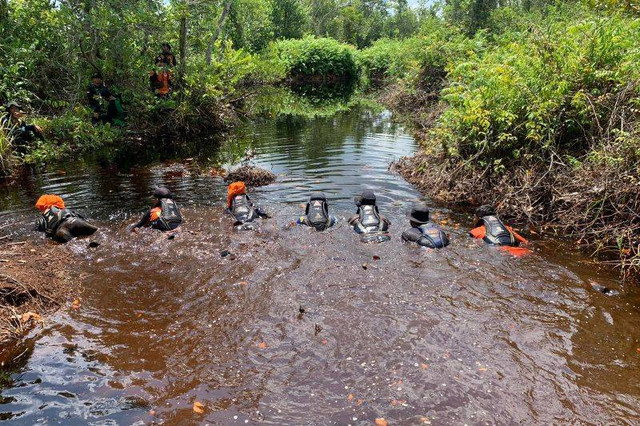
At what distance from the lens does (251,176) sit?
1149 cm

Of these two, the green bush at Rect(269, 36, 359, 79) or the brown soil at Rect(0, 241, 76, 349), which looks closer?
the brown soil at Rect(0, 241, 76, 349)

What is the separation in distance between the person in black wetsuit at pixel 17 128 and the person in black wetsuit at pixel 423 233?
11113 mm

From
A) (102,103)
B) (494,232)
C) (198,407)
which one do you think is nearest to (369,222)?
(494,232)

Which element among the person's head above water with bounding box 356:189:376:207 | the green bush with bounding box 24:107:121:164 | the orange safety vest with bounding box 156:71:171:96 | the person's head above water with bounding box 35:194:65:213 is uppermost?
the orange safety vest with bounding box 156:71:171:96

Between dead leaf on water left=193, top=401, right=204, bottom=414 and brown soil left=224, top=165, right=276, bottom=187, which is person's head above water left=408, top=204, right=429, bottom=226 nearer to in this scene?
brown soil left=224, top=165, right=276, bottom=187

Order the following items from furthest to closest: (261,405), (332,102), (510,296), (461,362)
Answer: (332,102), (510,296), (461,362), (261,405)

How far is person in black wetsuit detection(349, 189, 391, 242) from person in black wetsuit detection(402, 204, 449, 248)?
46cm

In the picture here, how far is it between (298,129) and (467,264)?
13.8 m

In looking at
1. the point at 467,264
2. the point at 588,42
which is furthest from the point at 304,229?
the point at 588,42

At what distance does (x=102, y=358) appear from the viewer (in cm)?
481

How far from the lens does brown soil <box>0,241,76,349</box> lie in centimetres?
531

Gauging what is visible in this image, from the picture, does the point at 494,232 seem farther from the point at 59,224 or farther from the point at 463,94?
the point at 59,224

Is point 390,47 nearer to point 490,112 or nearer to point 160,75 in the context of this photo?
point 160,75

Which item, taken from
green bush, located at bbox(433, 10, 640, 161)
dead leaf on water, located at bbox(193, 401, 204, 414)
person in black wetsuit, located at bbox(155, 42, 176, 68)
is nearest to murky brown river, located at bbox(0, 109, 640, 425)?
dead leaf on water, located at bbox(193, 401, 204, 414)
